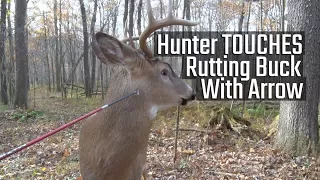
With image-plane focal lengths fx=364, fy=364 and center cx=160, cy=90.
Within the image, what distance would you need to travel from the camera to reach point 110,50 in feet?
9.39

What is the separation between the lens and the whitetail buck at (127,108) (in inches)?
116

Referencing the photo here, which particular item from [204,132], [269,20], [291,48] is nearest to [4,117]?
[204,132]

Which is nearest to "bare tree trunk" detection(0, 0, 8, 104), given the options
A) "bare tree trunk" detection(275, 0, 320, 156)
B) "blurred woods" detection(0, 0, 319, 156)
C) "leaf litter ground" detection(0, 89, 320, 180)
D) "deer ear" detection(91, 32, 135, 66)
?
"blurred woods" detection(0, 0, 319, 156)

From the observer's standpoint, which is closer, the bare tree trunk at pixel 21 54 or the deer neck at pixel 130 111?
the deer neck at pixel 130 111

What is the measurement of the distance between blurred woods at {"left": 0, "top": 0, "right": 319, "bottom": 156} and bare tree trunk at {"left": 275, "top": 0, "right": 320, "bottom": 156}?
44mm

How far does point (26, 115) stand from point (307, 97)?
962 centimetres

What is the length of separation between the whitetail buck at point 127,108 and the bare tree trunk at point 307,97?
3839mm

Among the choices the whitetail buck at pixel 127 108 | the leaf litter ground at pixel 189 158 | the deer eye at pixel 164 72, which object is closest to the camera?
the whitetail buck at pixel 127 108

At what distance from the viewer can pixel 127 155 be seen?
2980 millimetres

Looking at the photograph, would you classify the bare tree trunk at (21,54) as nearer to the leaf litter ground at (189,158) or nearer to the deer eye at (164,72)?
the leaf litter ground at (189,158)

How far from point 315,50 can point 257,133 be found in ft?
9.21

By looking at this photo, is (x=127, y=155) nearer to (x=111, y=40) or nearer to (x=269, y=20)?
(x=111, y=40)

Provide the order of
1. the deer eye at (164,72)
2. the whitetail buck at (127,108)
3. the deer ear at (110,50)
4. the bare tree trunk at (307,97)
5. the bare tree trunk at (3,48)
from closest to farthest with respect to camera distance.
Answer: the deer ear at (110,50)
the whitetail buck at (127,108)
the deer eye at (164,72)
the bare tree trunk at (307,97)
the bare tree trunk at (3,48)

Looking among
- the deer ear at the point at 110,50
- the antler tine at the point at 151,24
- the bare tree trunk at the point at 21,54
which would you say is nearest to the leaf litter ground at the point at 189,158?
the antler tine at the point at 151,24
